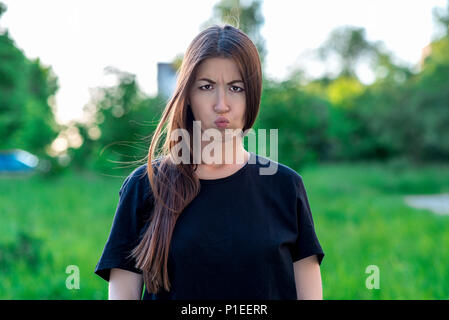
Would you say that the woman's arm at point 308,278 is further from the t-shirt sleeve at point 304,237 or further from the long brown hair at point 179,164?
the long brown hair at point 179,164

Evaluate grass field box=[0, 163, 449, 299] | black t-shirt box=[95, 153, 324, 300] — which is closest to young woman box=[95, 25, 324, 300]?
black t-shirt box=[95, 153, 324, 300]

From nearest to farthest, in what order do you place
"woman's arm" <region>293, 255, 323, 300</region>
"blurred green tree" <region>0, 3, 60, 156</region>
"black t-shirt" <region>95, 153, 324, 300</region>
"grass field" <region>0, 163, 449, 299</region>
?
"black t-shirt" <region>95, 153, 324, 300</region>, "woman's arm" <region>293, 255, 323, 300</region>, "grass field" <region>0, 163, 449, 299</region>, "blurred green tree" <region>0, 3, 60, 156</region>

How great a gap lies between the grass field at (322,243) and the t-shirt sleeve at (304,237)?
3.37 metres

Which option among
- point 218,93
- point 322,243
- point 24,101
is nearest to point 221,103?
point 218,93

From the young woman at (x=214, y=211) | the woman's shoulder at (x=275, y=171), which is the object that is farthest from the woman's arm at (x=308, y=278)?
the woman's shoulder at (x=275, y=171)

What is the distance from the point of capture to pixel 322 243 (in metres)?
7.00

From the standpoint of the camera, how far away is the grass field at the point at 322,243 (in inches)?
189

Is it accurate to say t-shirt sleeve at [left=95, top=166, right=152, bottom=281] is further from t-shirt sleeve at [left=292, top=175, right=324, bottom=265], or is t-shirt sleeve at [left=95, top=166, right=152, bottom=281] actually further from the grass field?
the grass field

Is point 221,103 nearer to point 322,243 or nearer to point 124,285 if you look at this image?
point 124,285

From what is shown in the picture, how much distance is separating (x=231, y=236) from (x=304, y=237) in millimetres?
245

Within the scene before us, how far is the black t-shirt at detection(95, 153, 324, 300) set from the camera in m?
1.35

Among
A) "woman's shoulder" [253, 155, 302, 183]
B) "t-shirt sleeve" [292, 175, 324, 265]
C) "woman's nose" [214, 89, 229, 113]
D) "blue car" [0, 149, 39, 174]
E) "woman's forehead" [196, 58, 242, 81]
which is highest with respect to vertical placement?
"blue car" [0, 149, 39, 174]
